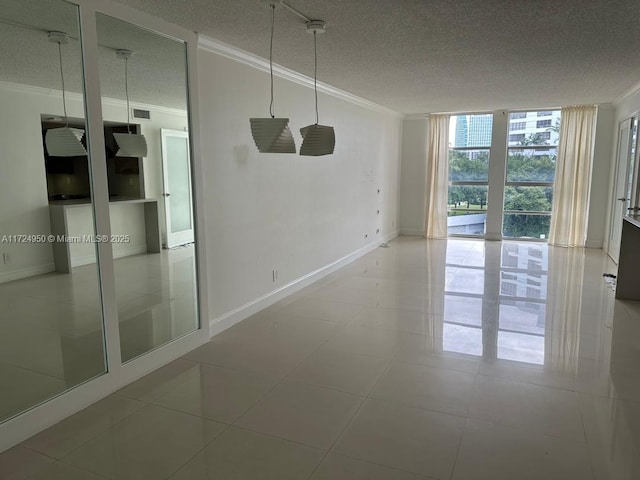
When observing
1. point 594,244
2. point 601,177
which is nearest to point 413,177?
point 601,177

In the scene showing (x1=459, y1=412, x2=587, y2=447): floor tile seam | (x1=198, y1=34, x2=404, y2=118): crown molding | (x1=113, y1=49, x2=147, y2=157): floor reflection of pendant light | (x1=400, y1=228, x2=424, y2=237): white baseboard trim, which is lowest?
(x1=459, y1=412, x2=587, y2=447): floor tile seam

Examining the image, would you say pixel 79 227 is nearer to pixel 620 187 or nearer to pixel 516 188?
pixel 620 187

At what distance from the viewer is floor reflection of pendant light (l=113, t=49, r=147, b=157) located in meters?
3.06

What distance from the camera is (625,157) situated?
22.1ft

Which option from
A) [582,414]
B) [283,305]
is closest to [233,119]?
[283,305]

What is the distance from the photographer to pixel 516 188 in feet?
28.5

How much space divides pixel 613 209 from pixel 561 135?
160cm

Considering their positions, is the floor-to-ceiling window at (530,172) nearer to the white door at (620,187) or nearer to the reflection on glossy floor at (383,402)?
the white door at (620,187)

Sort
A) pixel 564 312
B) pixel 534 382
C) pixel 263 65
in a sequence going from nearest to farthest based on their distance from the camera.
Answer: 1. pixel 534 382
2. pixel 263 65
3. pixel 564 312

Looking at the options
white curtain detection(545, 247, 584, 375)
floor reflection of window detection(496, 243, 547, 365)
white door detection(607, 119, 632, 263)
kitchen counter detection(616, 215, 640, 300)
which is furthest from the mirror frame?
white door detection(607, 119, 632, 263)

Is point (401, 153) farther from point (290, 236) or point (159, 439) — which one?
point (159, 439)

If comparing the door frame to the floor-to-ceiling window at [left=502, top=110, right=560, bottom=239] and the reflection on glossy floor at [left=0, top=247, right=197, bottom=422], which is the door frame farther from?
the reflection on glossy floor at [left=0, top=247, right=197, bottom=422]

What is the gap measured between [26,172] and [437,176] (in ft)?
24.6

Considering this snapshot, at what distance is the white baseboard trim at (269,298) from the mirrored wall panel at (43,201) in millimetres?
1170
